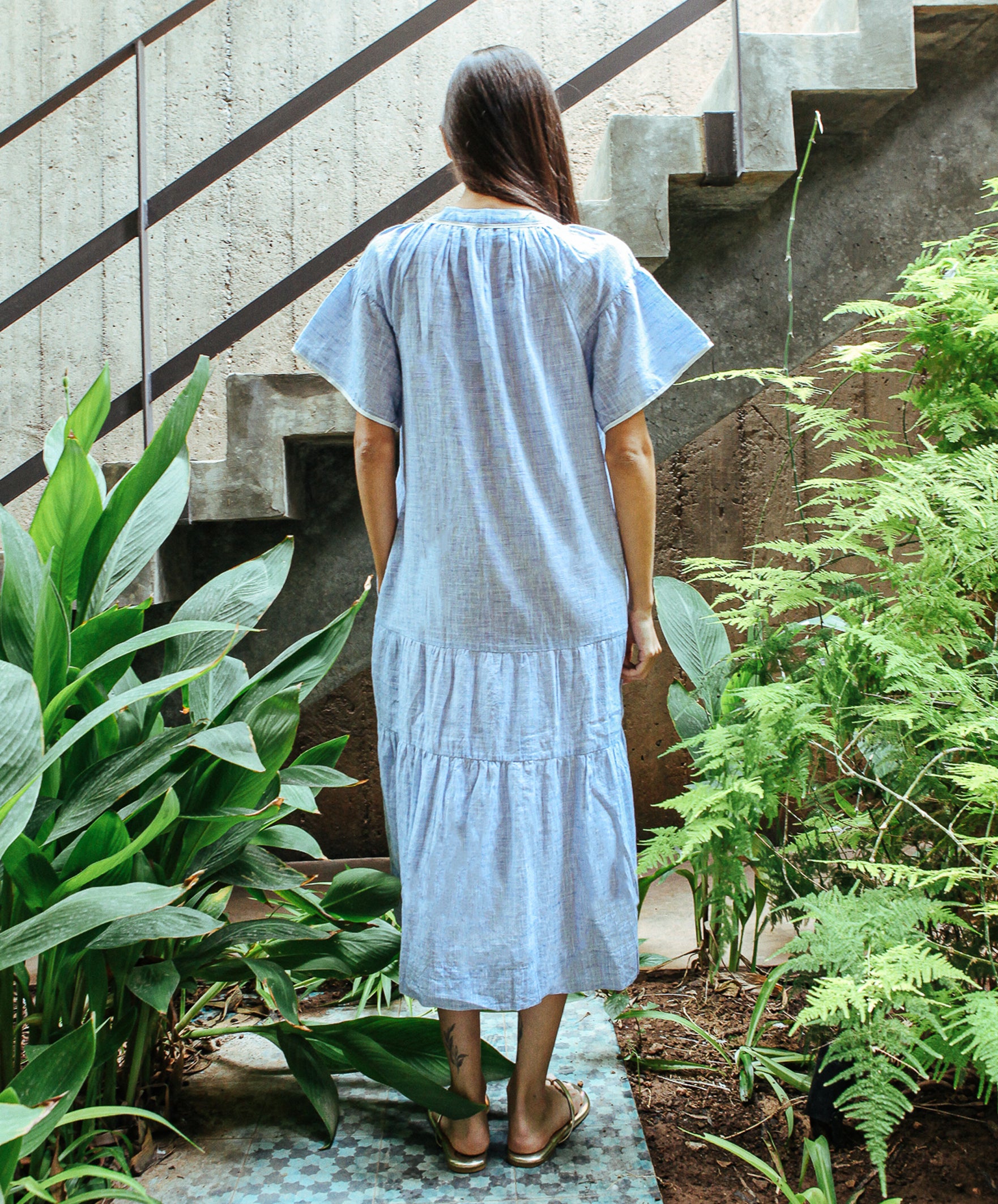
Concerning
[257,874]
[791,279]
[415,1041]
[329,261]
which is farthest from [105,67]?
[415,1041]

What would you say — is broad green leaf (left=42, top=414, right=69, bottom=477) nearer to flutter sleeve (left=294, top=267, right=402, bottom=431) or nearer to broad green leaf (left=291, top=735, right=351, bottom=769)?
flutter sleeve (left=294, top=267, right=402, bottom=431)

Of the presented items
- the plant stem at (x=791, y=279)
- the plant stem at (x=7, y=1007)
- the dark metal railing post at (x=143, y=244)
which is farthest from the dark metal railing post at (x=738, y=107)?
the plant stem at (x=7, y=1007)

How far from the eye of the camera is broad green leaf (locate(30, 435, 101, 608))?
4.47 ft

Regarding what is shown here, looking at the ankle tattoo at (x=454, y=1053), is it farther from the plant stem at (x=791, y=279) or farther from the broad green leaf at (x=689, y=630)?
the plant stem at (x=791, y=279)

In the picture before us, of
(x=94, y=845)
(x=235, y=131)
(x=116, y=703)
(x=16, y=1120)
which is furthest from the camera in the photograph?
(x=235, y=131)

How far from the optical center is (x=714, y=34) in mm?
2850

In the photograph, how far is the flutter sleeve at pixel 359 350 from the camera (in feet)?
4.28

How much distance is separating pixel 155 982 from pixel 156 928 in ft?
0.41

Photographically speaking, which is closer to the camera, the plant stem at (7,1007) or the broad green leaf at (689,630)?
the plant stem at (7,1007)

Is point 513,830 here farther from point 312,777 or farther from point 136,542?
point 136,542

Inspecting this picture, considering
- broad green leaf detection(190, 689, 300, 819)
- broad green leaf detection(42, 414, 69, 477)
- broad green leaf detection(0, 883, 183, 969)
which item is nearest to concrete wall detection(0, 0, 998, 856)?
broad green leaf detection(42, 414, 69, 477)

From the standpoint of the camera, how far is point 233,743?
1163 millimetres

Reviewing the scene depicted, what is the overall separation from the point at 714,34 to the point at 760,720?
95.3 inches

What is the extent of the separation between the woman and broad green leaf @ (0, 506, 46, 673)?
0.50m
